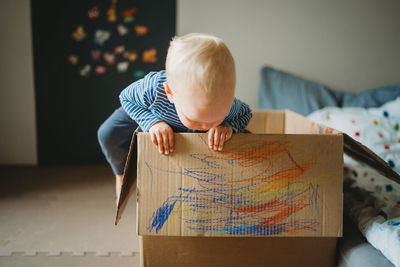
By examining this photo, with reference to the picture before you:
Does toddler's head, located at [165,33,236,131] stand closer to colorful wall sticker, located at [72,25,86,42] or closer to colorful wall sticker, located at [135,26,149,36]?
colorful wall sticker, located at [135,26,149,36]

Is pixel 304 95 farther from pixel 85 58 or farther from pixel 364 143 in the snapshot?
pixel 85 58

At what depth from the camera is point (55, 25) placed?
200cm

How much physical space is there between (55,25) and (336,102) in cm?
187

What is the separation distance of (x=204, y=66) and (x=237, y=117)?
29 cm

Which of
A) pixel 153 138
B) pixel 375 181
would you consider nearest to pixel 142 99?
pixel 153 138

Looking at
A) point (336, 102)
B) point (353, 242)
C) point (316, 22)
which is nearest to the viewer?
point (353, 242)

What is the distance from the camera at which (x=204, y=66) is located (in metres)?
0.64

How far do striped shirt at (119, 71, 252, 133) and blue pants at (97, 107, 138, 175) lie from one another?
167 mm

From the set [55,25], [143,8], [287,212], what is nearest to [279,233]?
[287,212]

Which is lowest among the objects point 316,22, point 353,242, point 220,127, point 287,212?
point 353,242

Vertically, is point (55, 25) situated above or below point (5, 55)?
above

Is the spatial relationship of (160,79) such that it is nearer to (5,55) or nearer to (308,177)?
(308,177)

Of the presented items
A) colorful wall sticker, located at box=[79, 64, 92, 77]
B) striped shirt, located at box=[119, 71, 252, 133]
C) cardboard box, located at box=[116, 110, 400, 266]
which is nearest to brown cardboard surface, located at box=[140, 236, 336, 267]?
cardboard box, located at box=[116, 110, 400, 266]

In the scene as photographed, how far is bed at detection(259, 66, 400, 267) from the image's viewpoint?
756 millimetres
